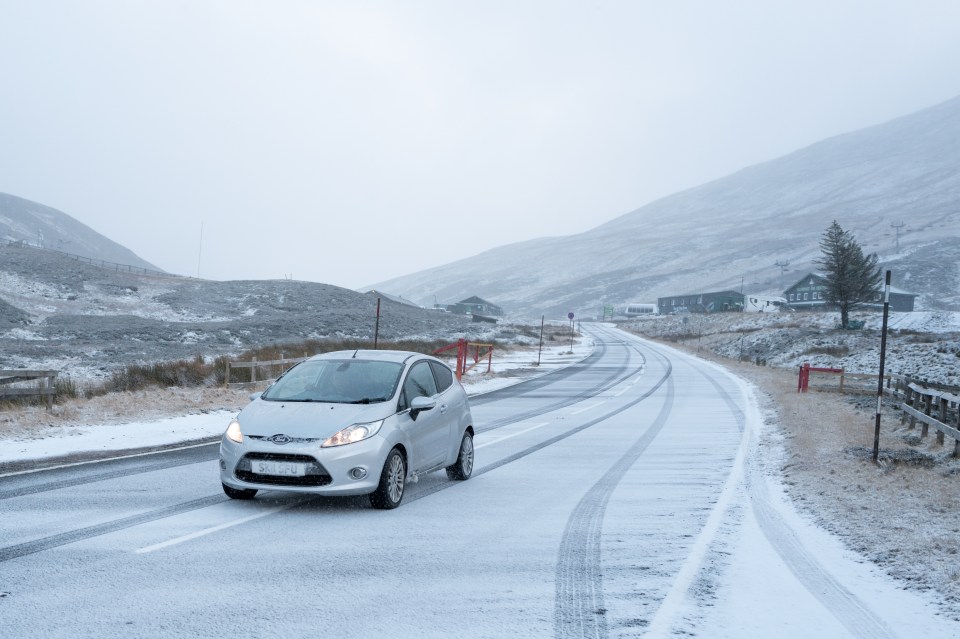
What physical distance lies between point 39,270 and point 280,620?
8887 cm

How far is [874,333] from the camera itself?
71.8 m

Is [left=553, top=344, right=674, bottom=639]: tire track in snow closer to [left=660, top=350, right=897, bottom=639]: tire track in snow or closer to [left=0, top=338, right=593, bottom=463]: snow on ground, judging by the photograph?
[left=660, top=350, right=897, bottom=639]: tire track in snow

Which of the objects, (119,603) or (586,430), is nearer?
(119,603)

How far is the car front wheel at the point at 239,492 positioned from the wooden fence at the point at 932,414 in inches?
394

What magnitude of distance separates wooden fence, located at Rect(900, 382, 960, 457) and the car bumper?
9014 mm

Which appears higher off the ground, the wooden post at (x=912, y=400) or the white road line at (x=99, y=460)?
the wooden post at (x=912, y=400)

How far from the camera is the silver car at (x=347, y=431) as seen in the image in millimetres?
8375

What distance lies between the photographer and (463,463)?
36.0ft

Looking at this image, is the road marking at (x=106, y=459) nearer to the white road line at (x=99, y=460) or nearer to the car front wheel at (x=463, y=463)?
the white road line at (x=99, y=460)

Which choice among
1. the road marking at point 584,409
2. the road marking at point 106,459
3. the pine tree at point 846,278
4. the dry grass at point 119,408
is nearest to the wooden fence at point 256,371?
the dry grass at point 119,408

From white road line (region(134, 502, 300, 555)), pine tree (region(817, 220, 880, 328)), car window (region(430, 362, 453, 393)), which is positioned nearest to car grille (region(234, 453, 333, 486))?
white road line (region(134, 502, 300, 555))

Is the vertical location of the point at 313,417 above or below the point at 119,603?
above

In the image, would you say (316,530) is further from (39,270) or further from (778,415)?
(39,270)

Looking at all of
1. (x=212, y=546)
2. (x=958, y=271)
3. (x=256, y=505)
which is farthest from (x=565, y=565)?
(x=958, y=271)
